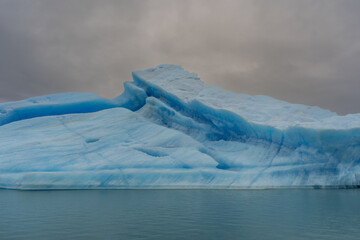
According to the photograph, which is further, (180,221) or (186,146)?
(186,146)

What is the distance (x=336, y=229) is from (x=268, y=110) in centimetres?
1111

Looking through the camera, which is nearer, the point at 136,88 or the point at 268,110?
the point at 268,110

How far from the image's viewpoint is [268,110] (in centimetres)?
1538

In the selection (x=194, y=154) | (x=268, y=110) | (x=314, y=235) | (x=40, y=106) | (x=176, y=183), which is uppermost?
(x=40, y=106)

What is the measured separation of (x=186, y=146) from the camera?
13672 millimetres

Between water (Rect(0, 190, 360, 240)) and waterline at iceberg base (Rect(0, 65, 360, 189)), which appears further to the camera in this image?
waterline at iceberg base (Rect(0, 65, 360, 189))

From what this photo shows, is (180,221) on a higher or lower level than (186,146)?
lower

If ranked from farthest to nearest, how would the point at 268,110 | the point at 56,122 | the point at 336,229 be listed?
the point at 56,122
the point at 268,110
the point at 336,229

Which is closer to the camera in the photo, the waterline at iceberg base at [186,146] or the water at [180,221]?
the water at [180,221]

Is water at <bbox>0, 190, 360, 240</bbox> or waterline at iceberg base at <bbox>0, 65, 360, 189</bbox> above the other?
waterline at iceberg base at <bbox>0, 65, 360, 189</bbox>

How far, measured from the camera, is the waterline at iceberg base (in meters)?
11.9

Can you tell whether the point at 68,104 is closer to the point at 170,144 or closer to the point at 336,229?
the point at 170,144

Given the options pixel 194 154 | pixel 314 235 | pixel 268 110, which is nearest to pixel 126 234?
pixel 314 235

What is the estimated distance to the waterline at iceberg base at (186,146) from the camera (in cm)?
1189
